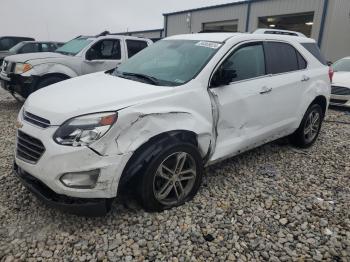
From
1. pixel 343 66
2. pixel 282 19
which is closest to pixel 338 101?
pixel 343 66

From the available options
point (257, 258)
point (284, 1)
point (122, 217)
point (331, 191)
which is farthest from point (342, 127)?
point (284, 1)

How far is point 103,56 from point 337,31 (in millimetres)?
12439

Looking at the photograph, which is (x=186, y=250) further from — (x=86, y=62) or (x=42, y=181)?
(x=86, y=62)

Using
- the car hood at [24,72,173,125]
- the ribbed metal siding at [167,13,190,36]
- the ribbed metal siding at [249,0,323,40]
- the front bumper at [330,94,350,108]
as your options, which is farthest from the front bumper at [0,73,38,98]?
the ribbed metal siding at [167,13,190,36]

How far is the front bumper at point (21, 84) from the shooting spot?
6.56m

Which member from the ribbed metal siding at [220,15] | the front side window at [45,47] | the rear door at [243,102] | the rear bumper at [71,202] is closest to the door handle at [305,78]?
the rear door at [243,102]

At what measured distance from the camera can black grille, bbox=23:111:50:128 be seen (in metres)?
2.64

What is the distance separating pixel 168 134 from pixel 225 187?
1.21 m

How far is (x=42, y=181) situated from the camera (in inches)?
104

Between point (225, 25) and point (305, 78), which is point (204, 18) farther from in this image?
point (305, 78)

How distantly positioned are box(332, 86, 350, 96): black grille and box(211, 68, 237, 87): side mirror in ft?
20.7

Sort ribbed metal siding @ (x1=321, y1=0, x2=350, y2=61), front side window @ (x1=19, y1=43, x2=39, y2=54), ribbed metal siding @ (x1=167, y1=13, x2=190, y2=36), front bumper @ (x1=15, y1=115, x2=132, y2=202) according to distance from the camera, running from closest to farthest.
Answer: front bumper @ (x1=15, y1=115, x2=132, y2=202) → front side window @ (x1=19, y1=43, x2=39, y2=54) → ribbed metal siding @ (x1=321, y1=0, x2=350, y2=61) → ribbed metal siding @ (x1=167, y1=13, x2=190, y2=36)

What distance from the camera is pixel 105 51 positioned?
302 inches

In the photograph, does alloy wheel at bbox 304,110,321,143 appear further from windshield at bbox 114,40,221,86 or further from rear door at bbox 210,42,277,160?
windshield at bbox 114,40,221,86
